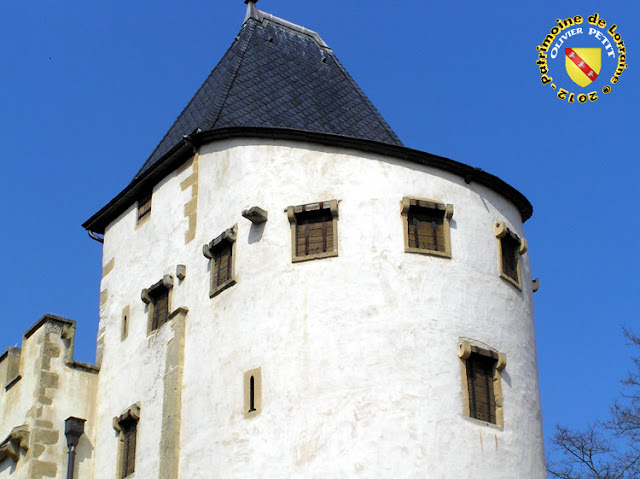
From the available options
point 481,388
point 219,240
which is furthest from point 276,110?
point 481,388

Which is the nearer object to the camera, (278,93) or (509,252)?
(509,252)

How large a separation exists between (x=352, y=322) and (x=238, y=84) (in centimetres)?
849

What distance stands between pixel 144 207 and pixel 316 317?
24.0 ft

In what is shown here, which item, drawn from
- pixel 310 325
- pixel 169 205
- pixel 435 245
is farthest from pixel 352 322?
pixel 169 205

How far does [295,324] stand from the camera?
27.5m

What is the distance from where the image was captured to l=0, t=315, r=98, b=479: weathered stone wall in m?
31.0

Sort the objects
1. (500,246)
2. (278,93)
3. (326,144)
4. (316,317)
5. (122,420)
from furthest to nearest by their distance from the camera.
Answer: (278,93)
(122,420)
(500,246)
(326,144)
(316,317)

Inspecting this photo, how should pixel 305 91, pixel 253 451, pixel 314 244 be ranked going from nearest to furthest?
pixel 253 451
pixel 314 244
pixel 305 91

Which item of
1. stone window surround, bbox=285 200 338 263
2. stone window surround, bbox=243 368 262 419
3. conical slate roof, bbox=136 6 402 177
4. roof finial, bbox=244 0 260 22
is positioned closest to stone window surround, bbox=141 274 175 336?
stone window surround, bbox=243 368 262 419

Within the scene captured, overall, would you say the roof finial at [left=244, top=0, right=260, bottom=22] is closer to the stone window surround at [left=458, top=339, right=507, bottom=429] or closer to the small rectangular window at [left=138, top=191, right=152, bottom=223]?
the small rectangular window at [left=138, top=191, right=152, bottom=223]

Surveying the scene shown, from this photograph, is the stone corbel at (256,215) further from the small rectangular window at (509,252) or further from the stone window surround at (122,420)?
the small rectangular window at (509,252)

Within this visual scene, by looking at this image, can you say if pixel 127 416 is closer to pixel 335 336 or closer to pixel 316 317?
pixel 316 317

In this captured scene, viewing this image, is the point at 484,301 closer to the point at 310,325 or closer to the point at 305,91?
the point at 310,325

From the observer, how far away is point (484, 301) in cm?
2852
